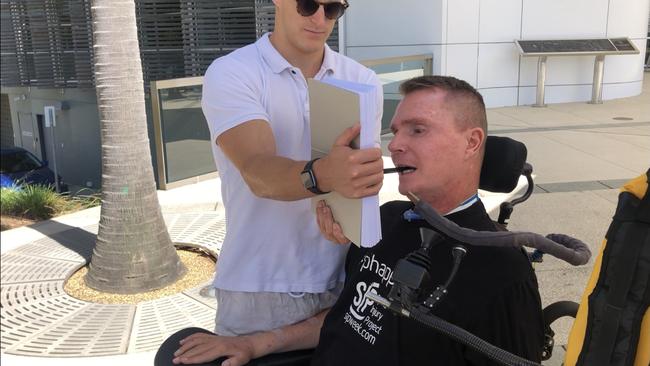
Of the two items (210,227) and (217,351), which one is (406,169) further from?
(210,227)

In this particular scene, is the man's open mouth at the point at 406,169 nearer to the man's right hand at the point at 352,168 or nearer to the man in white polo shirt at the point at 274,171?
the man in white polo shirt at the point at 274,171

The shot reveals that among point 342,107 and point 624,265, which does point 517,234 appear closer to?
point 624,265

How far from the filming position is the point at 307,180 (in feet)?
4.33

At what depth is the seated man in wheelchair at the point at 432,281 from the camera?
1584 mm

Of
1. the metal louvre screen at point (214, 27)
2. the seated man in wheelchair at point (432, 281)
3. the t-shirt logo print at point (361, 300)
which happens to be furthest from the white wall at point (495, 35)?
the t-shirt logo print at point (361, 300)

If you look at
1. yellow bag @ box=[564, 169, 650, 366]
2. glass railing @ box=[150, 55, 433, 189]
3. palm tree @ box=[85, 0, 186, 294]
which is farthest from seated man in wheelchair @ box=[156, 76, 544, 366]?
glass railing @ box=[150, 55, 433, 189]

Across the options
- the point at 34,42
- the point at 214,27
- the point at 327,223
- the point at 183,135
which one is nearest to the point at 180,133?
the point at 183,135

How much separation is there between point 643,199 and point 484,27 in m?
13.0

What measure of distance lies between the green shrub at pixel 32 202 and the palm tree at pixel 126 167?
6.41 ft

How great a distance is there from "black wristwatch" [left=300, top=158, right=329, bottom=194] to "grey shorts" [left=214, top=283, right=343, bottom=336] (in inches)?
22.5

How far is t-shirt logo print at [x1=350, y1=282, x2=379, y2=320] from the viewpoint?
71.1 inches

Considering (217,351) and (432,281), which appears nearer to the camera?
(432,281)

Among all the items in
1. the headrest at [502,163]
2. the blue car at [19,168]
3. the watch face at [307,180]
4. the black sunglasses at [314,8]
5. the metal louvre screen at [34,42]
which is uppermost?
the black sunglasses at [314,8]

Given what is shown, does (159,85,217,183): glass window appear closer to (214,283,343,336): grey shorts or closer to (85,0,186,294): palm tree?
(85,0,186,294): palm tree
